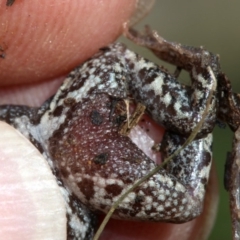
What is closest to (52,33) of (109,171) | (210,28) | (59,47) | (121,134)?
(59,47)

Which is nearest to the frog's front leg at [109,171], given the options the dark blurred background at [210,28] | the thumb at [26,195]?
the thumb at [26,195]

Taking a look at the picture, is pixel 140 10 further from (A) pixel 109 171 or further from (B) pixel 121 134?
(A) pixel 109 171

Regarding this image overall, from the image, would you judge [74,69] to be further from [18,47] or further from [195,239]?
[195,239]

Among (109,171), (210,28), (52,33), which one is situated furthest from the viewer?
(210,28)

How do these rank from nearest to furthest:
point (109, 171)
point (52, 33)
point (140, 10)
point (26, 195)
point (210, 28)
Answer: point (26, 195), point (109, 171), point (52, 33), point (140, 10), point (210, 28)

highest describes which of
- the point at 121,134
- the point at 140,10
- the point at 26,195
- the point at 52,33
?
the point at 140,10

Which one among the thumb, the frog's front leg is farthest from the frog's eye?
the thumb
